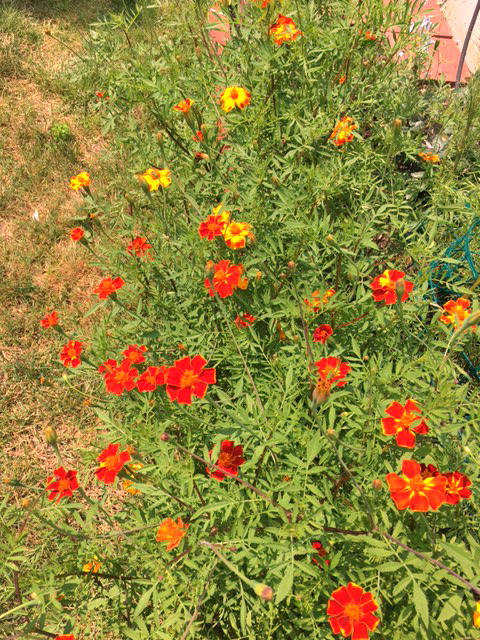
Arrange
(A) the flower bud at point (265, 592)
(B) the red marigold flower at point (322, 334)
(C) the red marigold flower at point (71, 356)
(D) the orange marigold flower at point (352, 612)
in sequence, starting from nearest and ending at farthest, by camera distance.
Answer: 1. (A) the flower bud at point (265, 592)
2. (D) the orange marigold flower at point (352, 612)
3. (B) the red marigold flower at point (322, 334)
4. (C) the red marigold flower at point (71, 356)

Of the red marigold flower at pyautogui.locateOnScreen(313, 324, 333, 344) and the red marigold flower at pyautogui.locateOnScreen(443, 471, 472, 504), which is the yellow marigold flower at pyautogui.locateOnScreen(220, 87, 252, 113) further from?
the red marigold flower at pyautogui.locateOnScreen(443, 471, 472, 504)

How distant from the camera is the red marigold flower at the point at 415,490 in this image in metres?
1.10

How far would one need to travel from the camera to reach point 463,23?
339cm

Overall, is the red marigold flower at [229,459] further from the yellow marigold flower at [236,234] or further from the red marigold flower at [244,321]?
the yellow marigold flower at [236,234]

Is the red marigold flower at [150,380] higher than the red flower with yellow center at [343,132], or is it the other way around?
the red flower with yellow center at [343,132]

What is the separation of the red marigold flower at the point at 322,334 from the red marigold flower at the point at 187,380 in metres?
0.44

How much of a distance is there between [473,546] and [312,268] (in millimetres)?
1012

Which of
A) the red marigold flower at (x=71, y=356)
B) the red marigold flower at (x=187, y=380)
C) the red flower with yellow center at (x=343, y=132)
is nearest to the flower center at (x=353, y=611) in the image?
the red marigold flower at (x=187, y=380)

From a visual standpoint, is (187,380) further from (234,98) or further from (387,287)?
(234,98)

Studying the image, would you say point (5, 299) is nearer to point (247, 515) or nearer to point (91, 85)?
point (91, 85)

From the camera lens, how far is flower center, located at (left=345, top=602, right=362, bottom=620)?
3.62 feet

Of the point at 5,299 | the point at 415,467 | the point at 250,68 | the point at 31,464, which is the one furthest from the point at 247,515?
the point at 5,299

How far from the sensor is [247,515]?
136 cm

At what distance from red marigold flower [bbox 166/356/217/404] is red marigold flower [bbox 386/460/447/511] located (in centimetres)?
51
